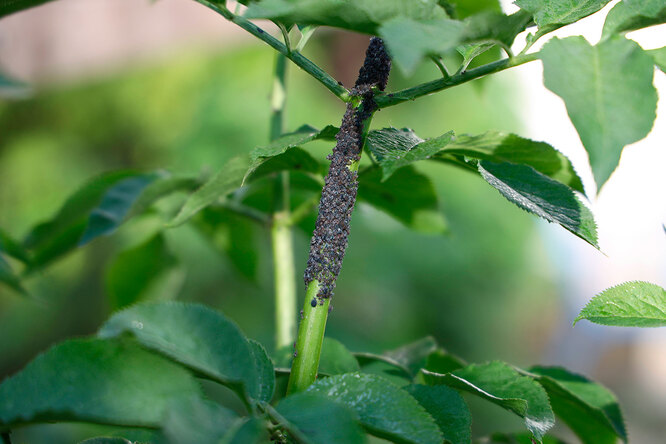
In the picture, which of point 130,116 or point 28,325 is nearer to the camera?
point 28,325

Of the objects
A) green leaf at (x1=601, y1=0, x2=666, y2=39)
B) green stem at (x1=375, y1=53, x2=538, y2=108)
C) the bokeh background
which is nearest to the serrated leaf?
green stem at (x1=375, y1=53, x2=538, y2=108)

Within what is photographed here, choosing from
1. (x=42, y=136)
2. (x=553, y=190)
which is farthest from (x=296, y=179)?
(x=42, y=136)

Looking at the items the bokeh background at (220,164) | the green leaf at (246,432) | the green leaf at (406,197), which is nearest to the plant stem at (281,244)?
the green leaf at (406,197)

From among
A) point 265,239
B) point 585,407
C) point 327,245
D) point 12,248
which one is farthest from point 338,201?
point 265,239

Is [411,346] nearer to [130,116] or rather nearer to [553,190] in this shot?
[553,190]

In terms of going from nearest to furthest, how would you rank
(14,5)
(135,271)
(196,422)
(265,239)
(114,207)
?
(196,422) → (14,5) → (114,207) → (135,271) → (265,239)

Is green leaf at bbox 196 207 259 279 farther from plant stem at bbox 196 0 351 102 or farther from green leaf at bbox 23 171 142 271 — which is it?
plant stem at bbox 196 0 351 102

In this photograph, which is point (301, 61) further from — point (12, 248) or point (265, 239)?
point (265, 239)
